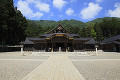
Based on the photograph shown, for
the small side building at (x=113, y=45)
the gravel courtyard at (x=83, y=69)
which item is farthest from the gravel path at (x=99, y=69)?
the small side building at (x=113, y=45)

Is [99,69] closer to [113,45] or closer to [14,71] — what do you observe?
[14,71]

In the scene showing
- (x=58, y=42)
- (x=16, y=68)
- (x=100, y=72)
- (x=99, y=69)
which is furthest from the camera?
(x=58, y=42)

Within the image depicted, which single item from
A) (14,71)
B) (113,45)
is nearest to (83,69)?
(14,71)

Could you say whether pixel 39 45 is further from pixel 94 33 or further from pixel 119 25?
pixel 119 25

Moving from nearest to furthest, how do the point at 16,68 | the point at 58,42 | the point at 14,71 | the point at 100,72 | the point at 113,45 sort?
the point at 100,72 → the point at 14,71 → the point at 16,68 → the point at 58,42 → the point at 113,45

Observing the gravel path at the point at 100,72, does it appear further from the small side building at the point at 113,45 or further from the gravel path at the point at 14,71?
the small side building at the point at 113,45

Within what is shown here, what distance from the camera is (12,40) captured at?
1303 inches

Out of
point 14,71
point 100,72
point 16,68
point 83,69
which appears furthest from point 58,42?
point 100,72

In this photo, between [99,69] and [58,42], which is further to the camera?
[58,42]

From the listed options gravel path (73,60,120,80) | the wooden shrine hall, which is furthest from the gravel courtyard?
the wooden shrine hall

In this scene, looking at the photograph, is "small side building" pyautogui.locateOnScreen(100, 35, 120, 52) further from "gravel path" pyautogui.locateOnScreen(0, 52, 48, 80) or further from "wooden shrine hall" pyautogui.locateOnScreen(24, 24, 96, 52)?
"gravel path" pyautogui.locateOnScreen(0, 52, 48, 80)

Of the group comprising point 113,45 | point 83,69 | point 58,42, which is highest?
point 58,42

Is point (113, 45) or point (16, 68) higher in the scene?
point (113, 45)

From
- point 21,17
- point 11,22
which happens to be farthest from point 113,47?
point 21,17
